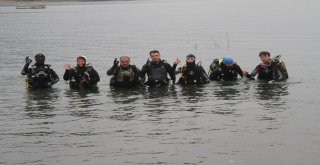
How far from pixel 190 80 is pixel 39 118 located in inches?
230

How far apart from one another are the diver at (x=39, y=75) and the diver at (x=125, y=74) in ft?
6.23

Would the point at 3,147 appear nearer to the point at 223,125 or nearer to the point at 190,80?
the point at 223,125

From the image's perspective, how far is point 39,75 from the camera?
16.7 metres

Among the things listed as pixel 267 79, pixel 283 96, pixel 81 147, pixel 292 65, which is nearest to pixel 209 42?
pixel 292 65

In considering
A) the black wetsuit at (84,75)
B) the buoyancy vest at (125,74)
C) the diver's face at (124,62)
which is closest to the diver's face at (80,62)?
the black wetsuit at (84,75)

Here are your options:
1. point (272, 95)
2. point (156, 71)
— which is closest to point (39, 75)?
point (156, 71)

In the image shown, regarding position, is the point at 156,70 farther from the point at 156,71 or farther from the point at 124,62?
the point at 124,62

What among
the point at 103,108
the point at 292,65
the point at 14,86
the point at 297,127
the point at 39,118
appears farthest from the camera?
the point at 292,65

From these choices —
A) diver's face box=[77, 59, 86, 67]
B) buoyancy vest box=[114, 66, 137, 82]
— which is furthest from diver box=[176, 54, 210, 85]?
diver's face box=[77, 59, 86, 67]

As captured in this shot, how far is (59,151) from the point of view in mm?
9469

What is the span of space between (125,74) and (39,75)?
106 inches

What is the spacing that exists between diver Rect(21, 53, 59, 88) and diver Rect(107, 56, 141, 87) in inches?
74.7

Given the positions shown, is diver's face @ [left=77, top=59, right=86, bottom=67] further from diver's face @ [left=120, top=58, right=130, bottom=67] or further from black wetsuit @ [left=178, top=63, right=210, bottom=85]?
black wetsuit @ [left=178, top=63, right=210, bottom=85]

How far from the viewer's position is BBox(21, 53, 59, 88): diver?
650 inches
